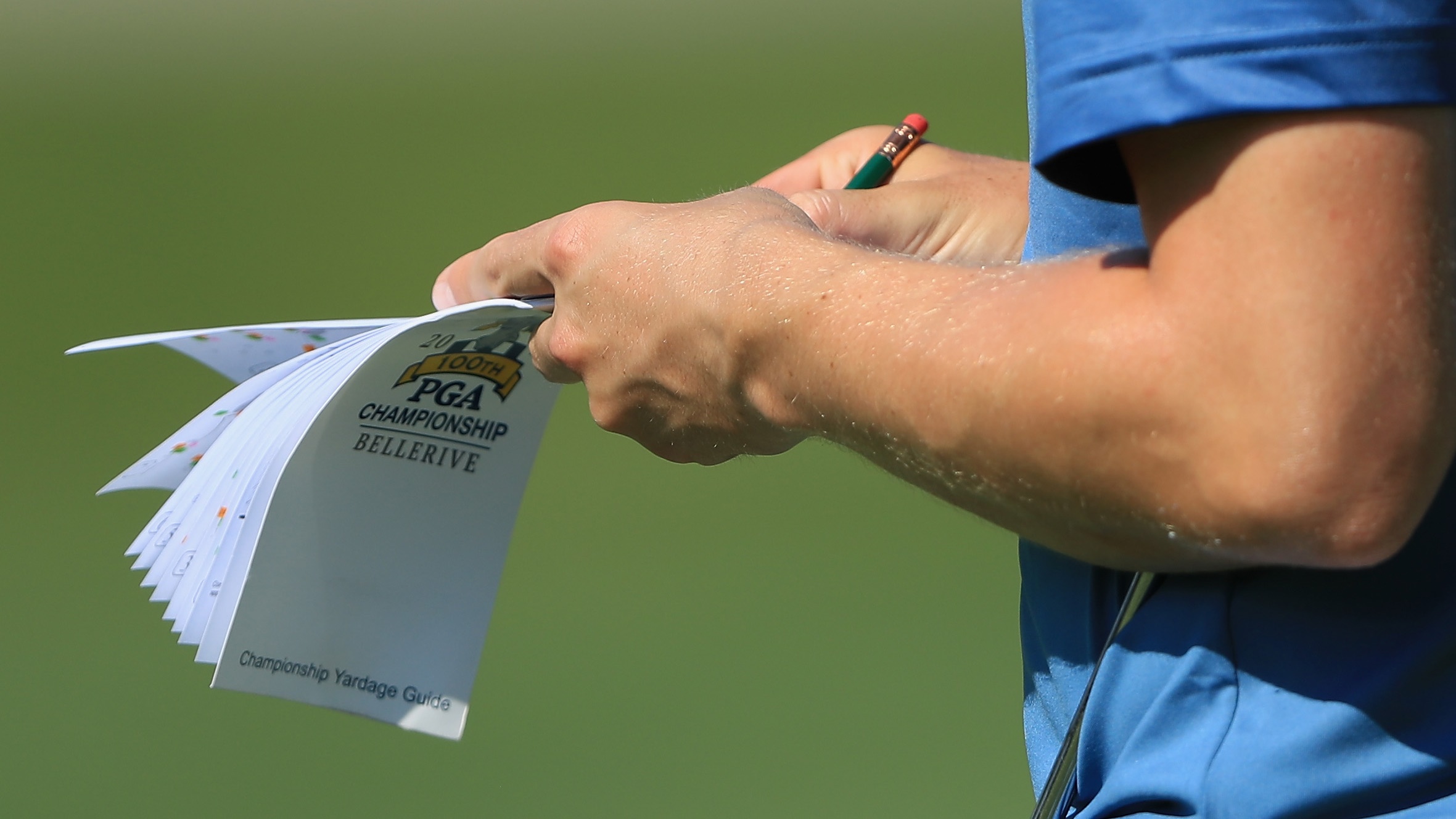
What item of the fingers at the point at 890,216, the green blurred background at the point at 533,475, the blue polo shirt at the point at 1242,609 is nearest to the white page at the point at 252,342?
the fingers at the point at 890,216

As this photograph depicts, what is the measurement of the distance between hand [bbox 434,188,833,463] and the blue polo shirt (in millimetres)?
119

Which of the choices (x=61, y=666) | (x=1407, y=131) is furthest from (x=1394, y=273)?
(x=61, y=666)

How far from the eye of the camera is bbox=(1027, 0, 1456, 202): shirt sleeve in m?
0.28

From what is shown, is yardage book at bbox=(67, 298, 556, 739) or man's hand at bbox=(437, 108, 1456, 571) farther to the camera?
yardage book at bbox=(67, 298, 556, 739)

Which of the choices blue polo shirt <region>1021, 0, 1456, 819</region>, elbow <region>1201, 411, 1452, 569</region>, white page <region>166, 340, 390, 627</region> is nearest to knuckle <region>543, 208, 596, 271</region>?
white page <region>166, 340, 390, 627</region>

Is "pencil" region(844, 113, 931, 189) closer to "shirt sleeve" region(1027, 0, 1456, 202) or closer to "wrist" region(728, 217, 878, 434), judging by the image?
"wrist" region(728, 217, 878, 434)

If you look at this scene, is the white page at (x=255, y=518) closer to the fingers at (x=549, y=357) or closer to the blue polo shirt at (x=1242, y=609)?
the fingers at (x=549, y=357)

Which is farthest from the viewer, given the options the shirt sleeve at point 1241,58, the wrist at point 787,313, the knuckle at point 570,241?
the knuckle at point 570,241

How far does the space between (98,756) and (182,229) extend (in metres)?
1.26

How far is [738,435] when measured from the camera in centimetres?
53

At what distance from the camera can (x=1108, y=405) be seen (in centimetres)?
32

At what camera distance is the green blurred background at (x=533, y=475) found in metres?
1.56

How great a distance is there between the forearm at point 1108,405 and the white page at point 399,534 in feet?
0.90

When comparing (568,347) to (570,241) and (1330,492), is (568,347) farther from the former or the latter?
(1330,492)
